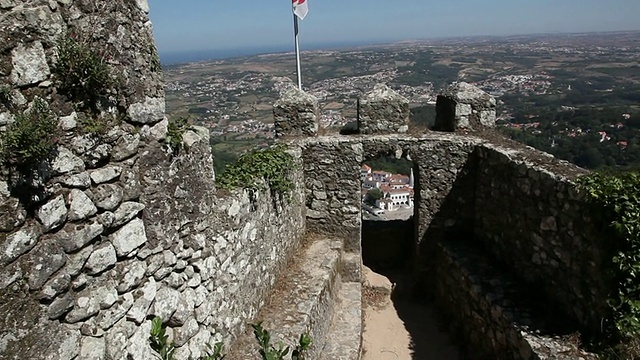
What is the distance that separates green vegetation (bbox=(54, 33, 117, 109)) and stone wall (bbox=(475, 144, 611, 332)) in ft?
14.4

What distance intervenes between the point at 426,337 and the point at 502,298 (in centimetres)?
147

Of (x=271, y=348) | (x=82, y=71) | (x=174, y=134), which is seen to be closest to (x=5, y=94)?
(x=82, y=71)

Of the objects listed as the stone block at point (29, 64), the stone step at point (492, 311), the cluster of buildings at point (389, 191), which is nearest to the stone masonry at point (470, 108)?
the stone step at point (492, 311)

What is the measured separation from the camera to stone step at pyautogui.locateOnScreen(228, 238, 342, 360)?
15.2 feet

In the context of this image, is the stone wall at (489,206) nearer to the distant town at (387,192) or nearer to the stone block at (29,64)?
the stone block at (29,64)

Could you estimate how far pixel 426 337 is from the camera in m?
6.64

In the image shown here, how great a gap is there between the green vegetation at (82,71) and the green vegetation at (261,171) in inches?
81.3

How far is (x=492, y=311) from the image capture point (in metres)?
5.59

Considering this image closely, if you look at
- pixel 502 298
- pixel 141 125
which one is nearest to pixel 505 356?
pixel 502 298

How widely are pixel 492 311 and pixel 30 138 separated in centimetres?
517

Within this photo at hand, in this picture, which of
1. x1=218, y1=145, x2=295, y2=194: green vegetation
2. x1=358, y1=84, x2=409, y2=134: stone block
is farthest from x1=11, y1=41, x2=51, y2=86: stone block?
x1=358, y1=84, x2=409, y2=134: stone block

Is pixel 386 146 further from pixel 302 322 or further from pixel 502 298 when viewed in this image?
pixel 302 322

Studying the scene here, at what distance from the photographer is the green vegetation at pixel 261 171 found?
16.0 ft

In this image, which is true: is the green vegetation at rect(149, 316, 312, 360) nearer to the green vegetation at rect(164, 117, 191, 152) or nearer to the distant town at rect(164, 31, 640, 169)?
the green vegetation at rect(164, 117, 191, 152)
